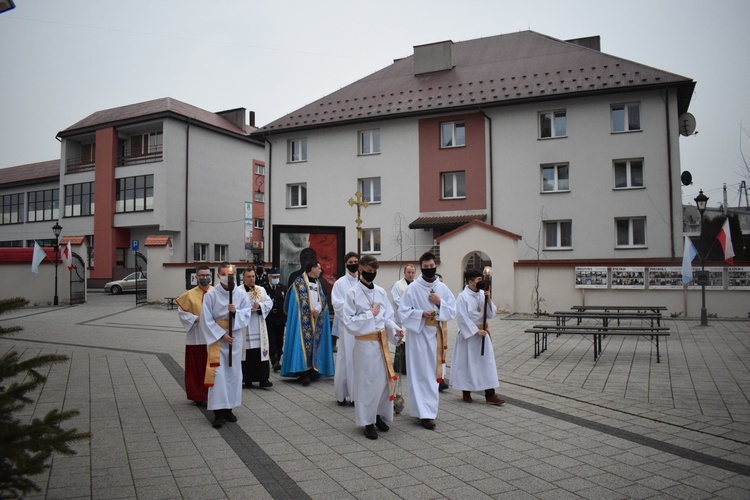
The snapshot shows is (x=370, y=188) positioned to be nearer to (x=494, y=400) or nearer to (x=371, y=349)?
(x=494, y=400)

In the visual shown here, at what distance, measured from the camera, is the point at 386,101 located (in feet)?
97.9

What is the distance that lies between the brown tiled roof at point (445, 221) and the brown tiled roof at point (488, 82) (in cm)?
521

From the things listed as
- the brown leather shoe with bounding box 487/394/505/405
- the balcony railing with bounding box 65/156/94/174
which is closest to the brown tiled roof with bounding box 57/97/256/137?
the balcony railing with bounding box 65/156/94/174

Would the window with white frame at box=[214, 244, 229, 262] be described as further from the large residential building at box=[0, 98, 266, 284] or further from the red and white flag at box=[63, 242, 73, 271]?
the red and white flag at box=[63, 242, 73, 271]

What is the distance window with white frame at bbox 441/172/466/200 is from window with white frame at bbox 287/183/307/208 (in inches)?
321

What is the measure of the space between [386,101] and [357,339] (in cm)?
2495

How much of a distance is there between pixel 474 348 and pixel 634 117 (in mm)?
21539

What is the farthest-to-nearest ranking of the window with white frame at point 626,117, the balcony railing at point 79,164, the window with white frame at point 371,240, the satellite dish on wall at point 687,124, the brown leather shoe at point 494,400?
the balcony railing at point 79,164, the window with white frame at point 371,240, the satellite dish on wall at point 687,124, the window with white frame at point 626,117, the brown leather shoe at point 494,400

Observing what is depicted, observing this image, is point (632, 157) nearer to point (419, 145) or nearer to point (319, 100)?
point (419, 145)

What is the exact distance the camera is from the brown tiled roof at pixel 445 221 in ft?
87.4

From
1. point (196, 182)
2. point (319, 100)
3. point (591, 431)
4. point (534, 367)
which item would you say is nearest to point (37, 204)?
point (196, 182)

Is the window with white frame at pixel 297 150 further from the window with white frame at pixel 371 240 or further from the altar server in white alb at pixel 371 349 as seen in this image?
the altar server in white alb at pixel 371 349

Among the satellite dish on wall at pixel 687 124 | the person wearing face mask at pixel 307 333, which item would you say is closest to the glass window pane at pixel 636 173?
the satellite dish on wall at pixel 687 124

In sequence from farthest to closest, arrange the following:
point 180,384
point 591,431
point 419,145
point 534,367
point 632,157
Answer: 1. point 419,145
2. point 632,157
3. point 534,367
4. point 180,384
5. point 591,431
